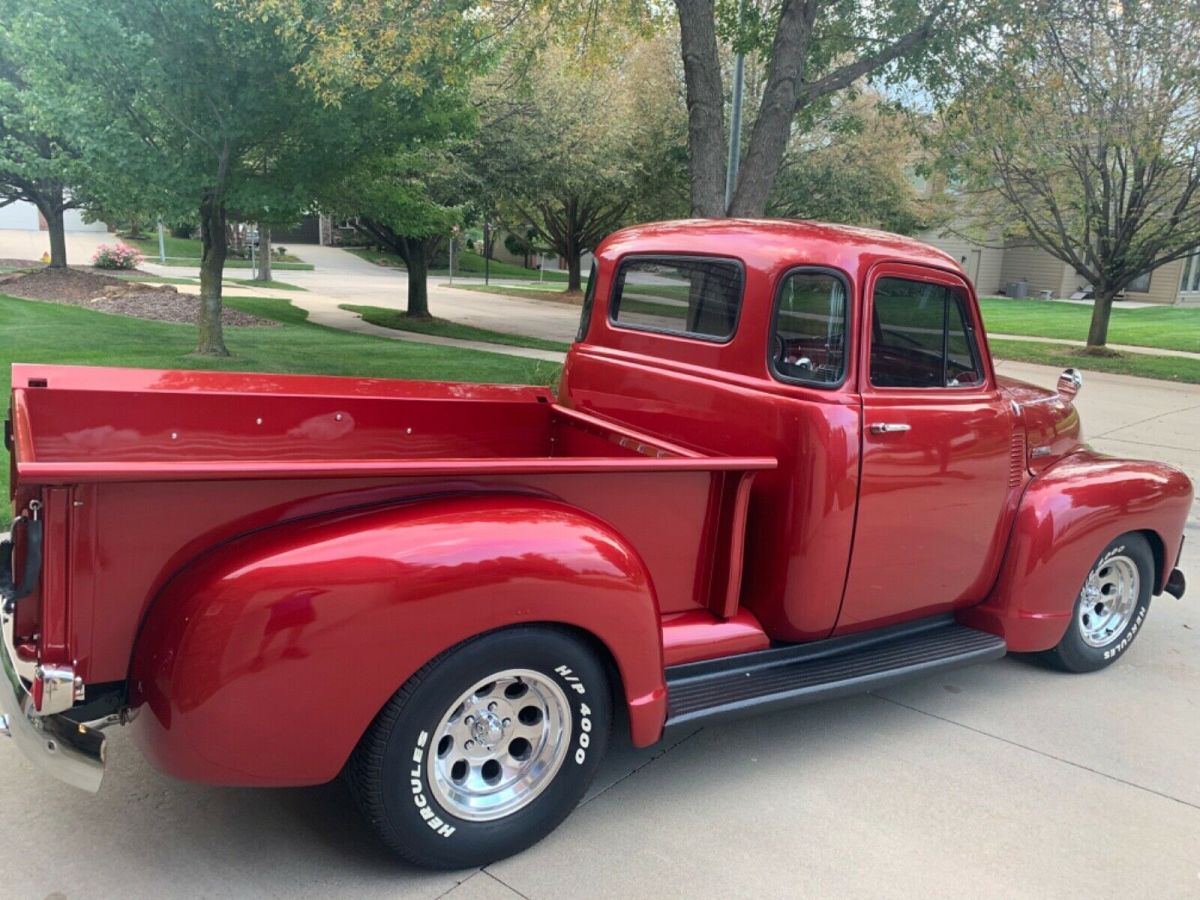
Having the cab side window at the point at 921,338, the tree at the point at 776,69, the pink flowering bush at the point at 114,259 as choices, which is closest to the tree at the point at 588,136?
the tree at the point at 776,69

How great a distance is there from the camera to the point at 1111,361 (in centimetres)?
1730

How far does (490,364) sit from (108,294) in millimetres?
8934

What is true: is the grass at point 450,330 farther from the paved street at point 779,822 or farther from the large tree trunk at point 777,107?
the paved street at point 779,822

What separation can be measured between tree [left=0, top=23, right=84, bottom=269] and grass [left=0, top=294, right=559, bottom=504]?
2.03m

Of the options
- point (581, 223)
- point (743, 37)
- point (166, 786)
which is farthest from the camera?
point (581, 223)

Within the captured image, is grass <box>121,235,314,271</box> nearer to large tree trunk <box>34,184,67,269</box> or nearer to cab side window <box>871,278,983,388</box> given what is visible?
large tree trunk <box>34,184,67,269</box>

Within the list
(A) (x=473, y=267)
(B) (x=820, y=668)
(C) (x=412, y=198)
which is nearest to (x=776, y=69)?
(B) (x=820, y=668)

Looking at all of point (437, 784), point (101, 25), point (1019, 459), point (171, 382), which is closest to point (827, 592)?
point (1019, 459)

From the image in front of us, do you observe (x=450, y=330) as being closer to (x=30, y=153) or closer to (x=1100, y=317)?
(x=30, y=153)

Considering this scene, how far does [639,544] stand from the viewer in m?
3.06

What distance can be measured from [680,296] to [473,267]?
42.7 m

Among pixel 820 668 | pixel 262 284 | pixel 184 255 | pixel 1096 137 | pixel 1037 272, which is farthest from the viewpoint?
pixel 1037 272

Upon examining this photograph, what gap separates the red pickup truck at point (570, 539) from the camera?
7.49ft

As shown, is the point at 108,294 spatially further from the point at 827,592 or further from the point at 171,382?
the point at 827,592
